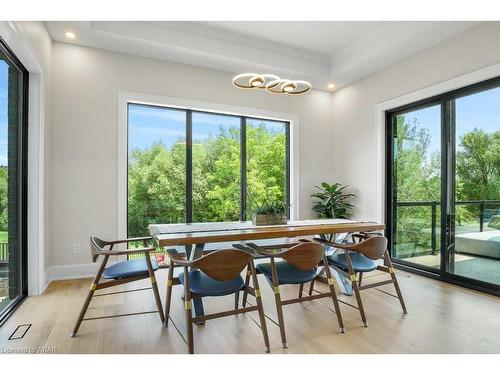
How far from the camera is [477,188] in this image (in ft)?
11.4

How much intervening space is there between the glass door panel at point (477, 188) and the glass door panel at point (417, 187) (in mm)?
261

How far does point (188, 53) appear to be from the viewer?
404 centimetres

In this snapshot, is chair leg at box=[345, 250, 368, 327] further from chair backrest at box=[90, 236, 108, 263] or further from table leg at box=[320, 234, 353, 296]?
chair backrest at box=[90, 236, 108, 263]

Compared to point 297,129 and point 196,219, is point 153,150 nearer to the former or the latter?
point 196,219

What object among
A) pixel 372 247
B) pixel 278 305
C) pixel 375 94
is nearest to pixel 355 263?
pixel 372 247

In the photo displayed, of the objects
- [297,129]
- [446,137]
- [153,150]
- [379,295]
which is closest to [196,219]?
[153,150]

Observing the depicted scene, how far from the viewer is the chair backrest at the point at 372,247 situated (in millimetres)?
2527

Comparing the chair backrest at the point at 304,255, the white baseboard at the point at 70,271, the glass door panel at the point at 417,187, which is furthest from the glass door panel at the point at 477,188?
the white baseboard at the point at 70,271

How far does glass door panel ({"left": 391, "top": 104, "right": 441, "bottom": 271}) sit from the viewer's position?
3.96 m

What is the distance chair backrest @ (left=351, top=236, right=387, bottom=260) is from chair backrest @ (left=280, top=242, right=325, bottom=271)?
1.37 ft

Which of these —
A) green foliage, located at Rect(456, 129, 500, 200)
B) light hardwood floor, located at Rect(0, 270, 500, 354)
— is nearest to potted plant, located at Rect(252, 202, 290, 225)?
light hardwood floor, located at Rect(0, 270, 500, 354)

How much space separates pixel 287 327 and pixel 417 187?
288 centimetres

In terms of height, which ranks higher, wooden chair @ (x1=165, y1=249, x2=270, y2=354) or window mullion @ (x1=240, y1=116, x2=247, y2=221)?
window mullion @ (x1=240, y1=116, x2=247, y2=221)

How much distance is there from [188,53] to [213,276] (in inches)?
124
